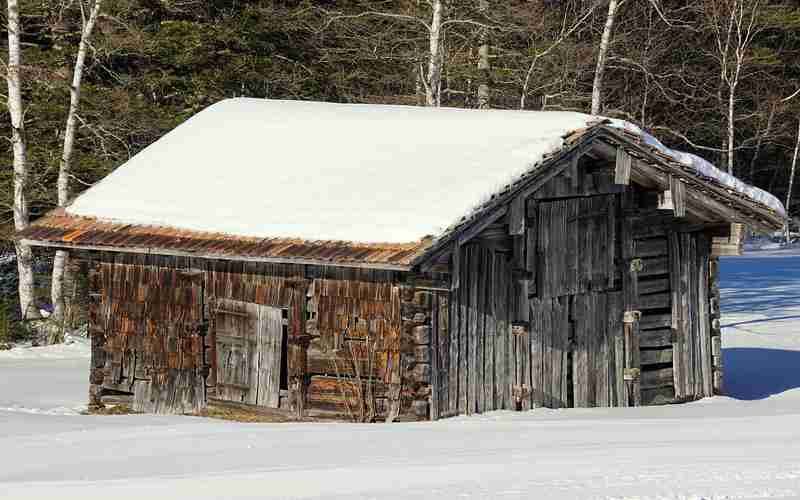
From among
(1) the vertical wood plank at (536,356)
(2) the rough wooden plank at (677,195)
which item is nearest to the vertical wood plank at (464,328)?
(1) the vertical wood plank at (536,356)

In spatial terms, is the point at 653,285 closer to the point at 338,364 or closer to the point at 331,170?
the point at 331,170

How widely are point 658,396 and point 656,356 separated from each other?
0.52 meters

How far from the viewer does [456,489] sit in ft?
33.7

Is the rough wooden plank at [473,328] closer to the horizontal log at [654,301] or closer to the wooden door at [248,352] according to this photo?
the wooden door at [248,352]

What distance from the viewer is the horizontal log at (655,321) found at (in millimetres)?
17938

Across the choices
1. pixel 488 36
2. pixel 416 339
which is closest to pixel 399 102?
pixel 488 36

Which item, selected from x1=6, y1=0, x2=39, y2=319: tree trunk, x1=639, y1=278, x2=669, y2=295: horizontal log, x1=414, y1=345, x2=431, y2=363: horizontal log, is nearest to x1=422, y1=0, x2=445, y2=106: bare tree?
x1=6, y1=0, x2=39, y2=319: tree trunk

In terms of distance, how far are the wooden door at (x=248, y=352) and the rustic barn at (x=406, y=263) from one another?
0.09 ft

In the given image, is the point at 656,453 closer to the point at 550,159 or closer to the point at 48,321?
the point at 550,159

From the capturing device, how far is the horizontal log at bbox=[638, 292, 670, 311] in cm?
1790

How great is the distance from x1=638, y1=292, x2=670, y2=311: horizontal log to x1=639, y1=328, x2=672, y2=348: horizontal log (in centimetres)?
31

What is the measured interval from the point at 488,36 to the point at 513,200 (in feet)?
58.5

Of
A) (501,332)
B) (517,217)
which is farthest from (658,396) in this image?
(517,217)

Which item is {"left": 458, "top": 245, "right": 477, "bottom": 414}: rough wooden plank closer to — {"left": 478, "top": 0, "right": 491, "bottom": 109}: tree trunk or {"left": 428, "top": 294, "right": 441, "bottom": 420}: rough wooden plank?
{"left": 428, "top": 294, "right": 441, "bottom": 420}: rough wooden plank
